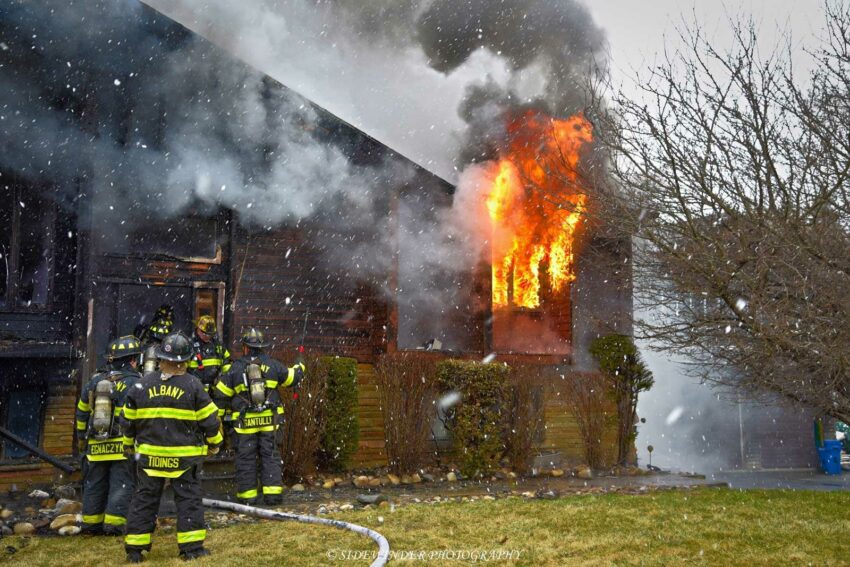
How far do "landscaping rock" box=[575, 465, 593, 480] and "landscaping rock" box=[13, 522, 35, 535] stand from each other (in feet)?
24.7

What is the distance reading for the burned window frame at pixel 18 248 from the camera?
33.6ft

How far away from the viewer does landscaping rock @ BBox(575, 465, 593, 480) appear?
459 inches

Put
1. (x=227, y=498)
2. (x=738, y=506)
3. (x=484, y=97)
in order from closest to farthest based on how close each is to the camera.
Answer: (x=738, y=506) → (x=227, y=498) → (x=484, y=97)

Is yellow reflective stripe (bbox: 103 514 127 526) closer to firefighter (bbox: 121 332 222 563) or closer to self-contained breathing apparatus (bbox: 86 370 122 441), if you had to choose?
self-contained breathing apparatus (bbox: 86 370 122 441)

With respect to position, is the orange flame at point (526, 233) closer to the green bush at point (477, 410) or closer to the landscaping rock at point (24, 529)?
the green bush at point (477, 410)

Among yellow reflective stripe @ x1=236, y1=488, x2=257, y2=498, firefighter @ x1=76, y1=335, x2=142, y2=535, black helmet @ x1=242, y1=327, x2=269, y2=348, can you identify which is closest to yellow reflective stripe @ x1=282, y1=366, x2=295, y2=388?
black helmet @ x1=242, y1=327, x2=269, y2=348

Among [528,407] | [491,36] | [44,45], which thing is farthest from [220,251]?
[491,36]

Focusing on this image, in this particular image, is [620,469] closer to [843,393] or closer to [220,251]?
[843,393]

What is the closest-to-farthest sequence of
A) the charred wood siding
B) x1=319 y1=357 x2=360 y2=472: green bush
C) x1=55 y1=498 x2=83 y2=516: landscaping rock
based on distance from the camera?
x1=55 y1=498 x2=83 y2=516: landscaping rock
x1=319 y1=357 x2=360 y2=472: green bush
the charred wood siding

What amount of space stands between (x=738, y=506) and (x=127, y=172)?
31.7ft

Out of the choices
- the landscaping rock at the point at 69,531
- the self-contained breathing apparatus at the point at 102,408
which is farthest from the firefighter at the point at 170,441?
the landscaping rock at the point at 69,531

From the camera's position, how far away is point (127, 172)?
468 inches

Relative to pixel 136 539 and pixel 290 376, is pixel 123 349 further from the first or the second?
pixel 290 376

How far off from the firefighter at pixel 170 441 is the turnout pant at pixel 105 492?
0.83m
